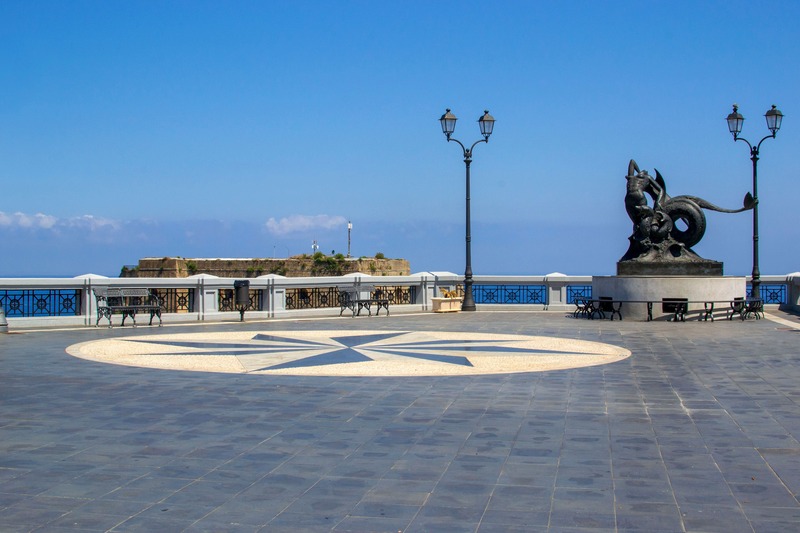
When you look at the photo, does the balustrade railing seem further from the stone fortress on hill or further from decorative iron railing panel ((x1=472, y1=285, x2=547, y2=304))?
the stone fortress on hill

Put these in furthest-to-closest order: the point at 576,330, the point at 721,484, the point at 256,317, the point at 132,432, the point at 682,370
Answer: the point at 256,317 → the point at 576,330 → the point at 682,370 → the point at 132,432 → the point at 721,484

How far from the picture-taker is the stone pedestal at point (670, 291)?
24359 millimetres

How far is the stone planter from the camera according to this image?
91.8 ft

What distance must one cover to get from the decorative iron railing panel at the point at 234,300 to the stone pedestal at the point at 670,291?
35.4 feet

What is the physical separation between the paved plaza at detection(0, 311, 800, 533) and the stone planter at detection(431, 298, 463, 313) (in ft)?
38.2

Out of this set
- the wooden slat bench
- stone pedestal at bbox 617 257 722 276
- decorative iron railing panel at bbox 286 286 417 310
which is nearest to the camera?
the wooden slat bench

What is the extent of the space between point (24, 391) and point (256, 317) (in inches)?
555

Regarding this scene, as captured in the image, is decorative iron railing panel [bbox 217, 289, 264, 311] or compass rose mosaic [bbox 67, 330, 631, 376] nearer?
compass rose mosaic [bbox 67, 330, 631, 376]

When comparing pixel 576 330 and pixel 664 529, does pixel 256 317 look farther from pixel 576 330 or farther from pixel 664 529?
pixel 664 529

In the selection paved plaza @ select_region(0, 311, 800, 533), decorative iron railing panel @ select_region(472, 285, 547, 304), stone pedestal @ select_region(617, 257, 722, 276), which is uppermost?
stone pedestal @ select_region(617, 257, 722, 276)

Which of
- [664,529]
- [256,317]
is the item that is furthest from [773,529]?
[256,317]

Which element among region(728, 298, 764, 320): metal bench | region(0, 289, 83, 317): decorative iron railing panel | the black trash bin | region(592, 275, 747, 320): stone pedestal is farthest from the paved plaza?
region(728, 298, 764, 320): metal bench

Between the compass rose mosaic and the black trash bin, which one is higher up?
the black trash bin

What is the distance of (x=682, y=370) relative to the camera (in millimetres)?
13430
